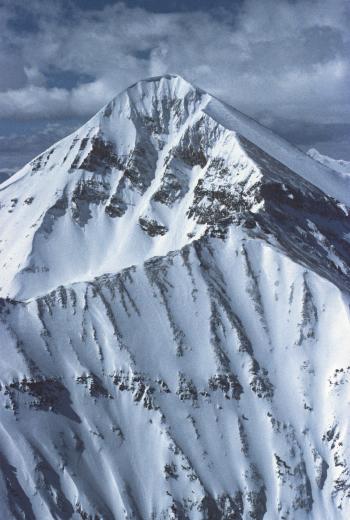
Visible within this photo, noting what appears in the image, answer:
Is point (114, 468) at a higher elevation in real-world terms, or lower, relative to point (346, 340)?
Answer: lower

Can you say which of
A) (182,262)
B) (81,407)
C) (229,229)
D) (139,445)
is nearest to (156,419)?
(139,445)

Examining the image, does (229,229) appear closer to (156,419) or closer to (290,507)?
(156,419)

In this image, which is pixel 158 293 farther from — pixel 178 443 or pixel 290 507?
pixel 290 507

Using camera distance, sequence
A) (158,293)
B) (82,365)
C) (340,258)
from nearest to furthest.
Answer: (82,365)
(158,293)
(340,258)

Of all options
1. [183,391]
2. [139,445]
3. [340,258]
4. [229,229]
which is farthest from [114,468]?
[340,258]

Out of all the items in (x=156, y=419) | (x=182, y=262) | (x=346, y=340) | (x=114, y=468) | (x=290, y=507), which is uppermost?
(x=182, y=262)

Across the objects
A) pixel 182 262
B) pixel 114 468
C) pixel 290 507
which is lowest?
pixel 290 507

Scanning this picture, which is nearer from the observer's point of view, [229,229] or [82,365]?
[82,365]

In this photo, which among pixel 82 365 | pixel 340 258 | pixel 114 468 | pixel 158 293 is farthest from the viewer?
pixel 340 258

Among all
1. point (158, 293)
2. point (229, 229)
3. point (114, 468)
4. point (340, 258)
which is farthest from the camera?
point (340, 258)
